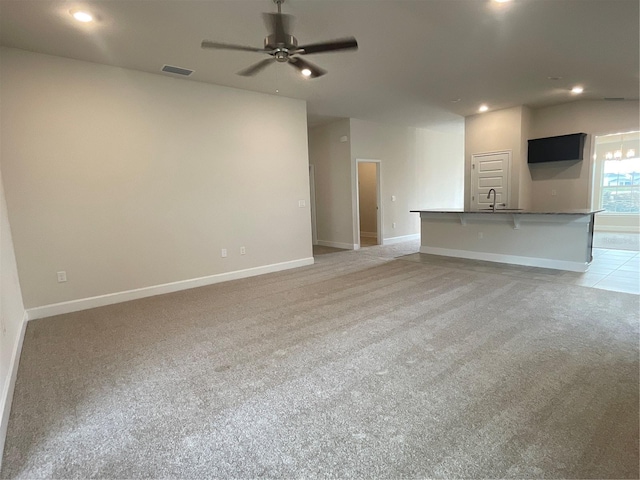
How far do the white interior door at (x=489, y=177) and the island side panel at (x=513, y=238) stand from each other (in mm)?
1268

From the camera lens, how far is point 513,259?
18.4 ft

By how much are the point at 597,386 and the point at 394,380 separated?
1262 mm

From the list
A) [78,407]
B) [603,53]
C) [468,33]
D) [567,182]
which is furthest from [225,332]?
[567,182]

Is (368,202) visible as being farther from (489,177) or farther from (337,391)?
(337,391)

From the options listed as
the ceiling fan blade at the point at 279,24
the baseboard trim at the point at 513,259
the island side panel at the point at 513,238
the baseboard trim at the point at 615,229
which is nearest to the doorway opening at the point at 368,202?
the island side panel at the point at 513,238

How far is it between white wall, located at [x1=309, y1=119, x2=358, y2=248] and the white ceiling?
224 cm

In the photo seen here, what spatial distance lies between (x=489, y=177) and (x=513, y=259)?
2.14 metres

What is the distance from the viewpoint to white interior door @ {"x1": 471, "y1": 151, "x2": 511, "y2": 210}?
671 cm

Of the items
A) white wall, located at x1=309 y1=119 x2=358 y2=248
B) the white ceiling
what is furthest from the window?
white wall, located at x1=309 y1=119 x2=358 y2=248

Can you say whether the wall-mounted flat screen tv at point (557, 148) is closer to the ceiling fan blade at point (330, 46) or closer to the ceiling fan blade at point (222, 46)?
the ceiling fan blade at point (330, 46)

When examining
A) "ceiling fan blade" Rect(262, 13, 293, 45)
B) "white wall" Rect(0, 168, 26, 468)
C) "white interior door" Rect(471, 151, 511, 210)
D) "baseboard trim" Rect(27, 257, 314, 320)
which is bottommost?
"baseboard trim" Rect(27, 257, 314, 320)

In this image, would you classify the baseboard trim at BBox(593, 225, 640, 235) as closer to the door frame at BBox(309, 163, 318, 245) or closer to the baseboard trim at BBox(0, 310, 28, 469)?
the door frame at BBox(309, 163, 318, 245)

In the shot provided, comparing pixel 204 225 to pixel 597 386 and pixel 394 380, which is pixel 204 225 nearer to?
pixel 394 380

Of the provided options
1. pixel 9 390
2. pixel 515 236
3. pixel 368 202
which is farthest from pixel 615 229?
pixel 9 390
